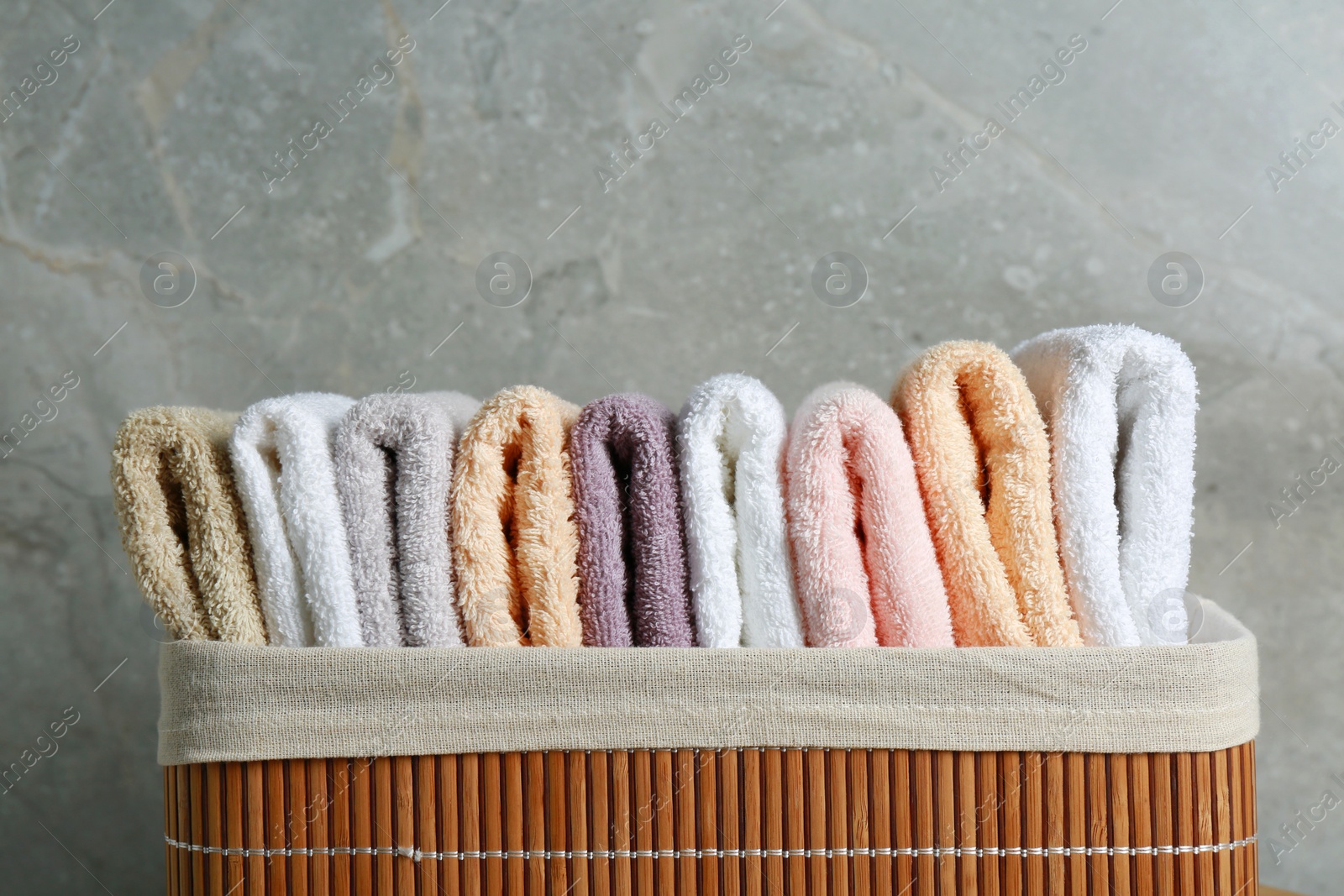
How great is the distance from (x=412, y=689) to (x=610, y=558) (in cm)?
10

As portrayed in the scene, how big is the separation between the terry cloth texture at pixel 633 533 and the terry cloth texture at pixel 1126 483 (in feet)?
0.59

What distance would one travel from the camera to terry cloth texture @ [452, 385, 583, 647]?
0.42m

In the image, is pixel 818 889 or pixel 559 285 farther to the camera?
pixel 559 285

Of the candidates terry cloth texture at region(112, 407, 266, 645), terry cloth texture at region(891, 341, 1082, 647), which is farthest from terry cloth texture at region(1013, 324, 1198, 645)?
terry cloth texture at region(112, 407, 266, 645)

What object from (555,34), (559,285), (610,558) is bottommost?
(610,558)

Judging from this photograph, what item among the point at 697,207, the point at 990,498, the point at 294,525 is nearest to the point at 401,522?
the point at 294,525

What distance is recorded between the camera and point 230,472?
44 centimetres

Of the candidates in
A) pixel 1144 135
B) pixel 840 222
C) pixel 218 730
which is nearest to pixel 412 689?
pixel 218 730

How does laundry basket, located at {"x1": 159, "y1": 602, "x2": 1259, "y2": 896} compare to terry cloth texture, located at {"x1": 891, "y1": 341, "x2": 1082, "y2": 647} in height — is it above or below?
below

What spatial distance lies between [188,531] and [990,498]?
1.24 ft

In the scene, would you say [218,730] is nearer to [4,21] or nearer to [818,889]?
[818,889]

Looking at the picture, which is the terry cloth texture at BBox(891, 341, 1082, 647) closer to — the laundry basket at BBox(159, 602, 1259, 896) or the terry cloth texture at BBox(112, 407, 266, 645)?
the laundry basket at BBox(159, 602, 1259, 896)

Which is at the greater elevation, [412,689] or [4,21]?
[4,21]

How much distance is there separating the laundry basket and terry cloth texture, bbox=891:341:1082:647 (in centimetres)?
3
